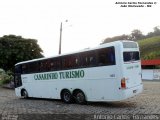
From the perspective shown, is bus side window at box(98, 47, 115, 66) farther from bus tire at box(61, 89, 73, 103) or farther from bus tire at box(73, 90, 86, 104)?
bus tire at box(61, 89, 73, 103)

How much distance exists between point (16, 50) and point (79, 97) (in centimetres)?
2421

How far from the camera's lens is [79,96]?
18016 millimetres

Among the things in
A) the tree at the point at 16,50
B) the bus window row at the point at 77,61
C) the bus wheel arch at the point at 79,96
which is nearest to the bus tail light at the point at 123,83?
the bus window row at the point at 77,61

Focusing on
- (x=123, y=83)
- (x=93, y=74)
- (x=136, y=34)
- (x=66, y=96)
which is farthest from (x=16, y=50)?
(x=136, y=34)

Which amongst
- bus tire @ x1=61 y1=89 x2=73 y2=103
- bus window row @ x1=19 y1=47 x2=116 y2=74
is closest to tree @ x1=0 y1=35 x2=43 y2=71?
bus window row @ x1=19 y1=47 x2=116 y2=74

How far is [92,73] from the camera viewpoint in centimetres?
1683

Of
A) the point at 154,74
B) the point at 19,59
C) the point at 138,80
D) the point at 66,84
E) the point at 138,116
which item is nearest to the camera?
the point at 138,116

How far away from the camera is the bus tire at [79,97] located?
17664mm

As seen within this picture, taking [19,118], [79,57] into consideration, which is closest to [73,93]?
[79,57]

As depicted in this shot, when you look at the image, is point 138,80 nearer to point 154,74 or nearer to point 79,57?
point 79,57

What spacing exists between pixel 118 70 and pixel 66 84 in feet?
15.5

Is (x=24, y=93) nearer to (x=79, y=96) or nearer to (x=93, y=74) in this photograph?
(x=79, y=96)

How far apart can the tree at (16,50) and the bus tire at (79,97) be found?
2290 cm

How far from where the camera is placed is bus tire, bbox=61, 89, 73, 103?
18.7 metres
